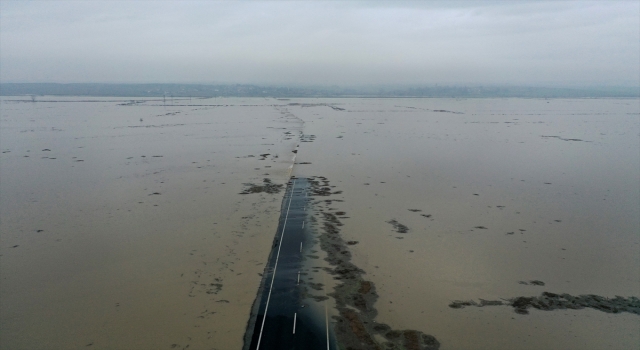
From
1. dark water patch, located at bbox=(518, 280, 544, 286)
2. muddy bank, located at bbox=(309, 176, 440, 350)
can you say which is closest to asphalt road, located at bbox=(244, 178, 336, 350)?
muddy bank, located at bbox=(309, 176, 440, 350)

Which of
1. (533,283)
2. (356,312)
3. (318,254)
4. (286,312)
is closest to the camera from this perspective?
(286,312)

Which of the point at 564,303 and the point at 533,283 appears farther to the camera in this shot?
the point at 533,283

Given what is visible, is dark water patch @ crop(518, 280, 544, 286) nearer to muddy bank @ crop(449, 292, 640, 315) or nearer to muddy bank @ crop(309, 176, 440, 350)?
muddy bank @ crop(449, 292, 640, 315)

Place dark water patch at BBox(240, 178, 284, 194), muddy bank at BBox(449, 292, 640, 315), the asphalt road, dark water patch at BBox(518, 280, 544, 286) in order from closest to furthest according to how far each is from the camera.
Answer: the asphalt road, muddy bank at BBox(449, 292, 640, 315), dark water patch at BBox(518, 280, 544, 286), dark water patch at BBox(240, 178, 284, 194)

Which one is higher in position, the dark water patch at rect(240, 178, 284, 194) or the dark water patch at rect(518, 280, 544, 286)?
the dark water patch at rect(240, 178, 284, 194)

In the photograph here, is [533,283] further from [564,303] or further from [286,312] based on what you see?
[286,312]

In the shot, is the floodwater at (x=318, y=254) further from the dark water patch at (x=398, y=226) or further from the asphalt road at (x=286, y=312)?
the asphalt road at (x=286, y=312)

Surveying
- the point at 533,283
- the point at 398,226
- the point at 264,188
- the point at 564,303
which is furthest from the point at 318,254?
the point at 264,188

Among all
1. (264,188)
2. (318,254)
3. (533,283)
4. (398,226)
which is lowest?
(533,283)

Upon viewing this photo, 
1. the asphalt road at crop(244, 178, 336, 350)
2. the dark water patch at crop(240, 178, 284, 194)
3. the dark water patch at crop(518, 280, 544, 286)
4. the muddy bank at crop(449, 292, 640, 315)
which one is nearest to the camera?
the asphalt road at crop(244, 178, 336, 350)
